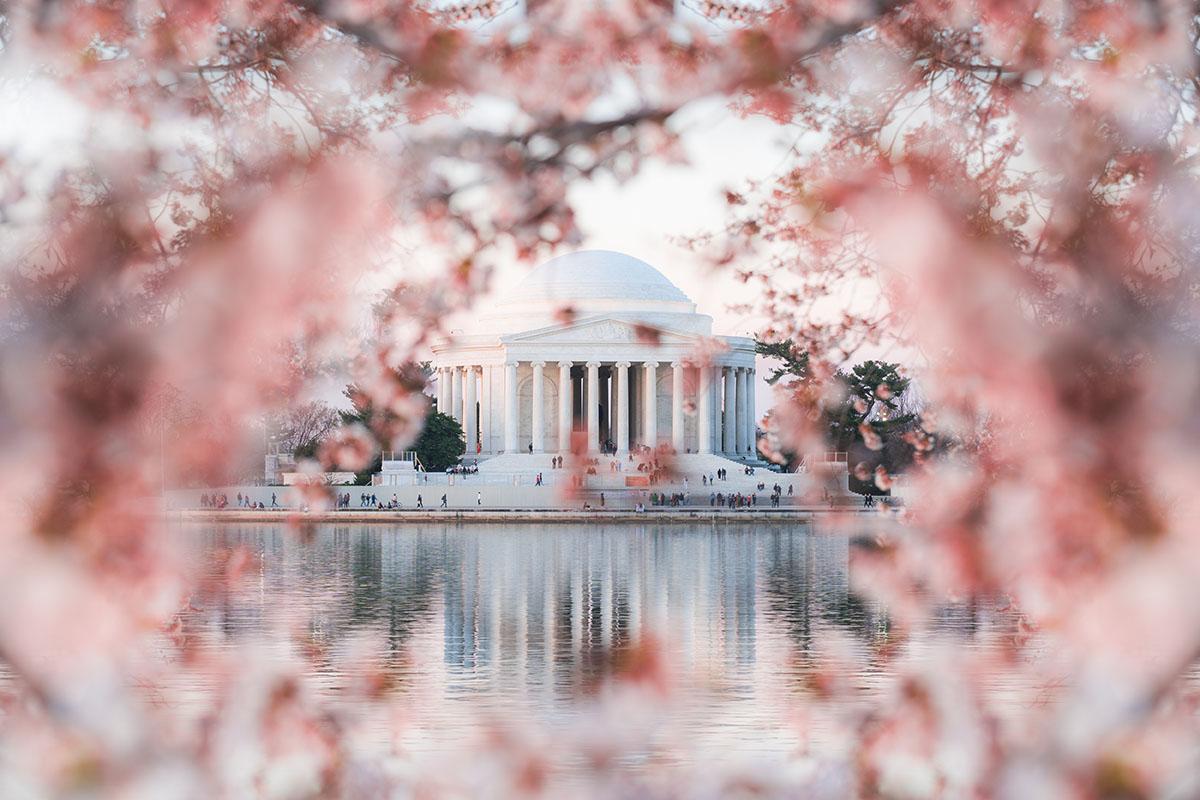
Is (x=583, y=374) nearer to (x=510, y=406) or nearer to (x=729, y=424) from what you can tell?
(x=510, y=406)

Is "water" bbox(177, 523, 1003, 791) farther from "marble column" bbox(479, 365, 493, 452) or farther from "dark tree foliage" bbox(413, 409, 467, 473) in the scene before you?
"marble column" bbox(479, 365, 493, 452)

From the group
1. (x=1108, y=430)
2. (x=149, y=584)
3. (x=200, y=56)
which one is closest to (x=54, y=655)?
(x=149, y=584)

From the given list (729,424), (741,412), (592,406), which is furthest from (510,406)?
(741,412)

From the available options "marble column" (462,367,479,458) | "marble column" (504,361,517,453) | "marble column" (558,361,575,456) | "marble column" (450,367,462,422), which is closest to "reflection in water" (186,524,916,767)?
"marble column" (558,361,575,456)

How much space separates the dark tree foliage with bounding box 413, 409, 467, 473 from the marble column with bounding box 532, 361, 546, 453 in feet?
44.7

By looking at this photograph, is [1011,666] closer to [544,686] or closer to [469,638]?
[544,686]

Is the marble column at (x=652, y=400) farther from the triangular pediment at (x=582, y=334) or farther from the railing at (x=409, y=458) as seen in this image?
the railing at (x=409, y=458)

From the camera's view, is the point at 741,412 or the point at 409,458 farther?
the point at 741,412

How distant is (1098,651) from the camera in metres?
6.41

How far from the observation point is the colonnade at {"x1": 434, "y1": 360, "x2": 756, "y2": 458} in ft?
310

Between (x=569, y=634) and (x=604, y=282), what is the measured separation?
240ft

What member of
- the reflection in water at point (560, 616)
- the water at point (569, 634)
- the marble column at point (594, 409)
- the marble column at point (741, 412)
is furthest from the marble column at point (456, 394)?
the water at point (569, 634)

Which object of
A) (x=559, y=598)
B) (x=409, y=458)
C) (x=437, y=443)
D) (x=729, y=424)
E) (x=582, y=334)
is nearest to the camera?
(x=559, y=598)

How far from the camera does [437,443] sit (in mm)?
79062
